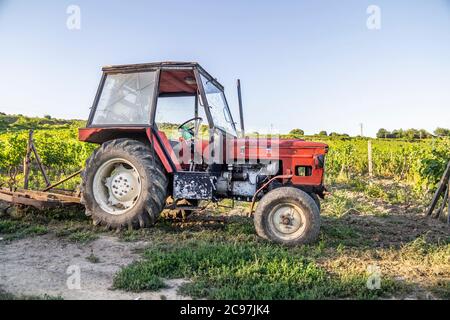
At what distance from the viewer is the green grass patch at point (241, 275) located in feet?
10.5

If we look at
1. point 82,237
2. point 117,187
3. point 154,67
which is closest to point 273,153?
point 154,67

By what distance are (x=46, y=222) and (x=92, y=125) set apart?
5.64 feet

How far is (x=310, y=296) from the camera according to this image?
3.10m

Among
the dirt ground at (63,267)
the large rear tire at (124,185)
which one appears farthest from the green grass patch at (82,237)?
the large rear tire at (124,185)

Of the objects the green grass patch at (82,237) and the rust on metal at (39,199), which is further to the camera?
the rust on metal at (39,199)

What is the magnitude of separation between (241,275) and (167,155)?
2422 millimetres

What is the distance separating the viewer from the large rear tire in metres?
5.27

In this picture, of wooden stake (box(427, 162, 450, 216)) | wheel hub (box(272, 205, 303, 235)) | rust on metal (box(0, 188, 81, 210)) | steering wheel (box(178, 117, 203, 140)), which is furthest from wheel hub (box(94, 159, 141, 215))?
wooden stake (box(427, 162, 450, 216))

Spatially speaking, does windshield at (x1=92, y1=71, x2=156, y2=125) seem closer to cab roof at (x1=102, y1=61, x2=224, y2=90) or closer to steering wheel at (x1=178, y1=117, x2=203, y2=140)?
cab roof at (x1=102, y1=61, x2=224, y2=90)

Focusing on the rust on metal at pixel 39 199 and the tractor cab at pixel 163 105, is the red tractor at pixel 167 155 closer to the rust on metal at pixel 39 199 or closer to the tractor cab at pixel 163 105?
the tractor cab at pixel 163 105

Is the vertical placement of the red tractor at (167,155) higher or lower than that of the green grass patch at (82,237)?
higher

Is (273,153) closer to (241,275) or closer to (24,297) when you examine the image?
(241,275)

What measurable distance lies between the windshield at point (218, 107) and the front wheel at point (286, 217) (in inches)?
57.0
